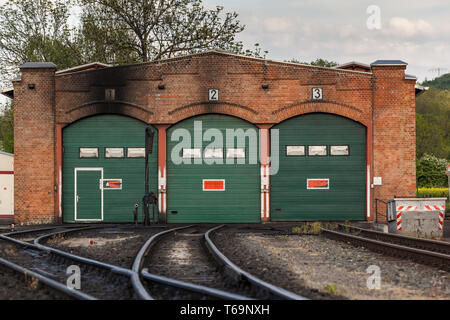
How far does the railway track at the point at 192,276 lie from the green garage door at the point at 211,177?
817cm

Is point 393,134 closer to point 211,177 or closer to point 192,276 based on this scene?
point 211,177

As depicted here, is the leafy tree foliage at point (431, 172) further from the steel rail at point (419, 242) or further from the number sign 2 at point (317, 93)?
the steel rail at point (419, 242)

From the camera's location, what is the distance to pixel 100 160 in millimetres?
20859

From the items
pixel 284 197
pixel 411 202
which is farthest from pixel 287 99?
pixel 411 202

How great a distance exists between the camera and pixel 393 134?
67.5 feet

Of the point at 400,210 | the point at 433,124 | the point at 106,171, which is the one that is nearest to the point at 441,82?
the point at 433,124

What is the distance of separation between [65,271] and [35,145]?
13443mm

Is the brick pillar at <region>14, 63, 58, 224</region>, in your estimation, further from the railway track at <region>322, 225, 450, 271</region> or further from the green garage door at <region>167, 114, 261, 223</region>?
the railway track at <region>322, 225, 450, 271</region>

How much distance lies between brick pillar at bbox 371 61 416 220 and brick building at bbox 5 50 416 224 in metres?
0.06

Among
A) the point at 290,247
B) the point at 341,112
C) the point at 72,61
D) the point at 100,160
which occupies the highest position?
the point at 72,61

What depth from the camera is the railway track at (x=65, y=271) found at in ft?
21.2

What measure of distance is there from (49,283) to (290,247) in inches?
260

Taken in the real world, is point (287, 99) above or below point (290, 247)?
above
